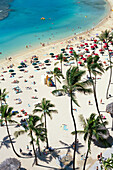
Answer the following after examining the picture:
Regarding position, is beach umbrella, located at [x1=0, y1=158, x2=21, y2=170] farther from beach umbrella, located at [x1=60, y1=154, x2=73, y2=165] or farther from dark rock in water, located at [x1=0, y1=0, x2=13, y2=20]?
dark rock in water, located at [x1=0, y1=0, x2=13, y2=20]

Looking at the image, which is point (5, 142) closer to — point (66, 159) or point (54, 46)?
point (66, 159)

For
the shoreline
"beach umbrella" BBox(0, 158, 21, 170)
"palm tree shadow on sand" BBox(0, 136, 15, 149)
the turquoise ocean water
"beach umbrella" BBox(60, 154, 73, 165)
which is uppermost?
the turquoise ocean water

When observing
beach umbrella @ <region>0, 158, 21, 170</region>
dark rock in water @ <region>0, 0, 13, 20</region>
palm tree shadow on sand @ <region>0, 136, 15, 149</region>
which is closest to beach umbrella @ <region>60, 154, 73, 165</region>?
beach umbrella @ <region>0, 158, 21, 170</region>

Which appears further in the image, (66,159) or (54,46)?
(54,46)

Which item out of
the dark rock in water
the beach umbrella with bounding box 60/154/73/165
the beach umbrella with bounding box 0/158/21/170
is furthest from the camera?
the dark rock in water

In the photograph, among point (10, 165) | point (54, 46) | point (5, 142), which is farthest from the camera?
point (54, 46)

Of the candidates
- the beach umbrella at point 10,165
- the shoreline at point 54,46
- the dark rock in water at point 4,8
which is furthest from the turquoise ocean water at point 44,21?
the beach umbrella at point 10,165

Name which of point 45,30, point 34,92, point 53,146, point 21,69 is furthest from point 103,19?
point 53,146

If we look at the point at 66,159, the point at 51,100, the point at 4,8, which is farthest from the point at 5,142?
the point at 4,8

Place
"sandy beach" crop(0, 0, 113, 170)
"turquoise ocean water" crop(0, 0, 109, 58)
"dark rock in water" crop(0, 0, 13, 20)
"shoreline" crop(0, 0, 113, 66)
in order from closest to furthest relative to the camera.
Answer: "sandy beach" crop(0, 0, 113, 170) < "shoreline" crop(0, 0, 113, 66) < "turquoise ocean water" crop(0, 0, 109, 58) < "dark rock in water" crop(0, 0, 13, 20)
